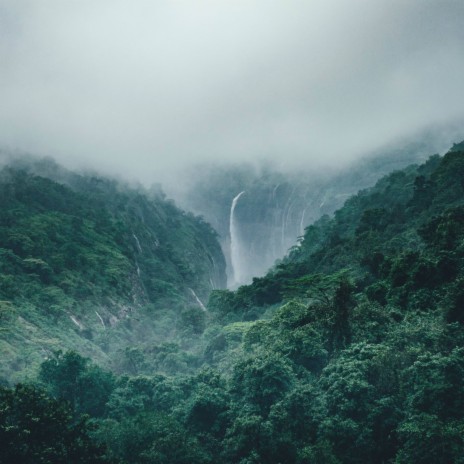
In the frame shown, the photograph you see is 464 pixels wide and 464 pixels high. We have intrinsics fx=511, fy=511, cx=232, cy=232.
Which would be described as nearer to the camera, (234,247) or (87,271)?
(87,271)

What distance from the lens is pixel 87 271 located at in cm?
6806

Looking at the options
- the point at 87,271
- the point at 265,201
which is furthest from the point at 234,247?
the point at 87,271

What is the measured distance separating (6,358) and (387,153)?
11802 cm

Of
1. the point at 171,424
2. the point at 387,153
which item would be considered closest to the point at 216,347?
the point at 171,424

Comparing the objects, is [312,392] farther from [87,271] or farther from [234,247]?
[234,247]

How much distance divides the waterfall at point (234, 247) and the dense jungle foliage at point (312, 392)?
92.5 metres

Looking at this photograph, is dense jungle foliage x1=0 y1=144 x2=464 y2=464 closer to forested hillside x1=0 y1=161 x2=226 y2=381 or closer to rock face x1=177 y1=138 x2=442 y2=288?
forested hillside x1=0 y1=161 x2=226 y2=381

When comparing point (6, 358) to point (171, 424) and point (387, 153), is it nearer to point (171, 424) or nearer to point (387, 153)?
point (171, 424)

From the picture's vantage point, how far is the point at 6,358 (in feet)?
139

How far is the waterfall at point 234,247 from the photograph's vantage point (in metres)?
140

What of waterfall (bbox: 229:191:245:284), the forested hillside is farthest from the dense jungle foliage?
waterfall (bbox: 229:191:245:284)

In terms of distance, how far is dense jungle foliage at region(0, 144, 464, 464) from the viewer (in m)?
20.2

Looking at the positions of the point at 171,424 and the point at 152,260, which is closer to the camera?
the point at 171,424

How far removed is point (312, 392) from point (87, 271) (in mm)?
47813
